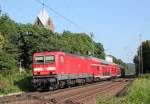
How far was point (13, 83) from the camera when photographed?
127 ft

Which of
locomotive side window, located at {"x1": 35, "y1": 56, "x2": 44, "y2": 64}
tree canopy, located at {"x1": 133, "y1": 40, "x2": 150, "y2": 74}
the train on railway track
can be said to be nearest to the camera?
the train on railway track

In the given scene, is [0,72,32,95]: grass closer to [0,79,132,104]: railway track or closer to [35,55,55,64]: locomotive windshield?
[35,55,55,64]: locomotive windshield

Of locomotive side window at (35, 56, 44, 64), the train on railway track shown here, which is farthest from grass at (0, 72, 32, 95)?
locomotive side window at (35, 56, 44, 64)

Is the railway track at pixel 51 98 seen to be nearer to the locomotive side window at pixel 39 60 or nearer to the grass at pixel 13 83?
the grass at pixel 13 83

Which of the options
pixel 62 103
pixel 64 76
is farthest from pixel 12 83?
pixel 62 103

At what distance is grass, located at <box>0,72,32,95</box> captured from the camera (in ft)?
116

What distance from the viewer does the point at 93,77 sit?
177 feet

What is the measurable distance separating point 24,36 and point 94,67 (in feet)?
145

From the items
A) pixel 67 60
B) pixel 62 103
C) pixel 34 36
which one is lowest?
pixel 62 103

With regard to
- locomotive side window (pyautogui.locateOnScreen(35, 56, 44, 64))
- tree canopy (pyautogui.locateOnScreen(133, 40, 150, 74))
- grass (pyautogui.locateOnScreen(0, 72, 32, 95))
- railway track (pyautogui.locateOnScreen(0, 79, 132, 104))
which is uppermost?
tree canopy (pyautogui.locateOnScreen(133, 40, 150, 74))

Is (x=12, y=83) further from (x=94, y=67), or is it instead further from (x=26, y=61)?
(x=26, y=61)

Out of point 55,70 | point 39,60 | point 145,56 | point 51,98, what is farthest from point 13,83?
point 145,56

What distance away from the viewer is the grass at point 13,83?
1392 inches

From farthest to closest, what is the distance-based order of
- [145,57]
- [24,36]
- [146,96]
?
1. [145,57]
2. [24,36]
3. [146,96]
